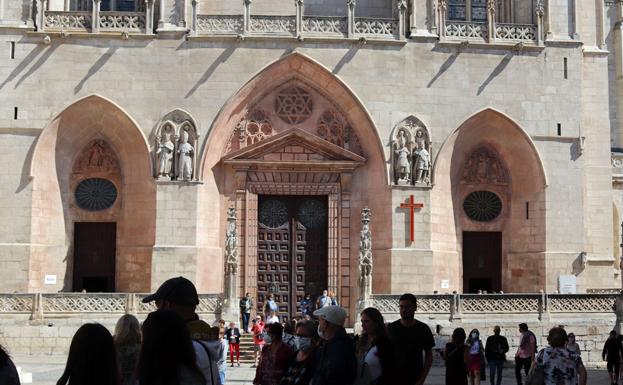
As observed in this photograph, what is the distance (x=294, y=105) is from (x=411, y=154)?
148 inches

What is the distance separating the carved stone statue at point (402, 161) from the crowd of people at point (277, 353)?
1549 cm

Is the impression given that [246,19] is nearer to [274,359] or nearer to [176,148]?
[176,148]

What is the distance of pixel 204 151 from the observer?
25.1m

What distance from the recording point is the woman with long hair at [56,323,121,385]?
4355 millimetres

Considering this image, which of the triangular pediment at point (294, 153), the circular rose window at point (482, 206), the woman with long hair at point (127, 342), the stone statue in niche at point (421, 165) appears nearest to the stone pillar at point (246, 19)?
the triangular pediment at point (294, 153)

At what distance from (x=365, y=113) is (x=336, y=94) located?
103cm

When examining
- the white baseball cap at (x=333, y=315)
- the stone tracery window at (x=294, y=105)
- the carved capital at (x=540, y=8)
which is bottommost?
the white baseball cap at (x=333, y=315)

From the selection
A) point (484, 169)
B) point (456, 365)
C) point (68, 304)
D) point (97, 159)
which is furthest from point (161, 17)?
point (456, 365)

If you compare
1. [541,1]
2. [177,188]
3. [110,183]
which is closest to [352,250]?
[177,188]

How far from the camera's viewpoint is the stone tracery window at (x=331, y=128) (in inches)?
1041

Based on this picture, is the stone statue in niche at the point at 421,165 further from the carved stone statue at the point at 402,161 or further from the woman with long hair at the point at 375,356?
the woman with long hair at the point at 375,356

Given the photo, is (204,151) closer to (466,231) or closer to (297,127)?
(297,127)

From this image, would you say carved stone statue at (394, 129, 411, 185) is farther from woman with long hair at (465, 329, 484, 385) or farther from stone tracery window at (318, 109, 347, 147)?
woman with long hair at (465, 329, 484, 385)

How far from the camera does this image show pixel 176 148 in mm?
24984
